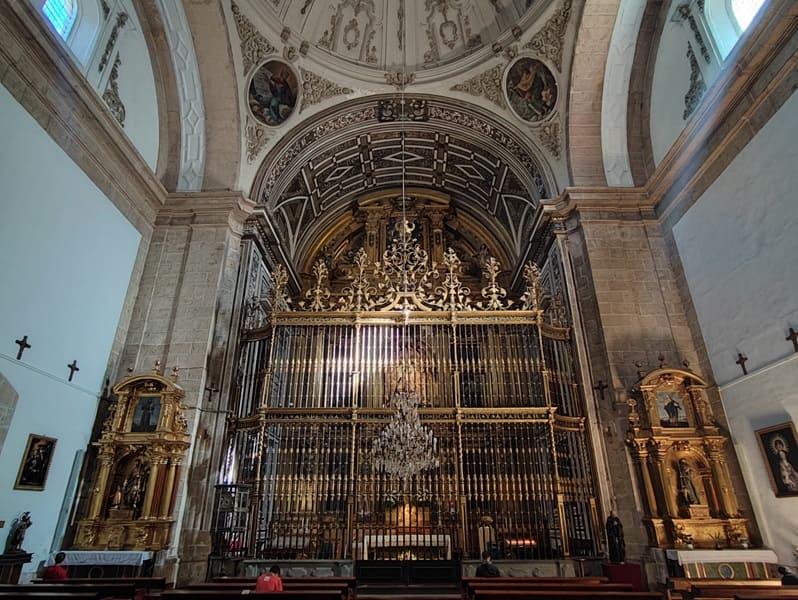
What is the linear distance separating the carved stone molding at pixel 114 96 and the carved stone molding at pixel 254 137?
3.04 m

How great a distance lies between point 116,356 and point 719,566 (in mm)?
11007

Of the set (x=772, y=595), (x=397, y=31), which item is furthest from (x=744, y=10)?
(x=772, y=595)

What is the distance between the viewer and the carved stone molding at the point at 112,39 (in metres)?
9.60

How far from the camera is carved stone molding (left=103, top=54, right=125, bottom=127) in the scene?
384 inches

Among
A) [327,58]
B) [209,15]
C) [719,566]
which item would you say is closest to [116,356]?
[209,15]

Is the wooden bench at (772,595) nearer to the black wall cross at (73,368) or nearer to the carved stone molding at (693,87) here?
the carved stone molding at (693,87)

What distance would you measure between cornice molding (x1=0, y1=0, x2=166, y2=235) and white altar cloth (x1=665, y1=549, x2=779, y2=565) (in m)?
11.8

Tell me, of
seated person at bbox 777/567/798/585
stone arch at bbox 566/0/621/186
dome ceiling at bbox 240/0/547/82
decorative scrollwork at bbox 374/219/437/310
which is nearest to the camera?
seated person at bbox 777/567/798/585

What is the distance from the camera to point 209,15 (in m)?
11.4

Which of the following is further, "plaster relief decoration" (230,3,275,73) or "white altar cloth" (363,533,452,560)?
"plaster relief decoration" (230,3,275,73)

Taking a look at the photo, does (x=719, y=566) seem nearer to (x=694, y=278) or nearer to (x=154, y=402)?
(x=694, y=278)

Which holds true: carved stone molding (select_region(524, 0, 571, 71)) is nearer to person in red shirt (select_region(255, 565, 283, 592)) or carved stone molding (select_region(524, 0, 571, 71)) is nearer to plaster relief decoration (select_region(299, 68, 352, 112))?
plaster relief decoration (select_region(299, 68, 352, 112))

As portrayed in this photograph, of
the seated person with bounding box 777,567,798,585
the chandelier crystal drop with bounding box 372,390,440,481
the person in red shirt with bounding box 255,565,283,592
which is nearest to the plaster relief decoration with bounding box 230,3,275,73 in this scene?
the chandelier crystal drop with bounding box 372,390,440,481

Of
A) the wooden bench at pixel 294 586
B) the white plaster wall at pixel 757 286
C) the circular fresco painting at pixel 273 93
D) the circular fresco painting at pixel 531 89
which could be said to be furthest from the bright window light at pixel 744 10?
the wooden bench at pixel 294 586
